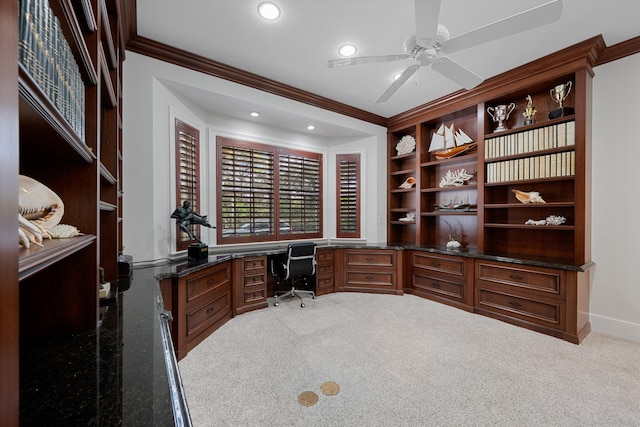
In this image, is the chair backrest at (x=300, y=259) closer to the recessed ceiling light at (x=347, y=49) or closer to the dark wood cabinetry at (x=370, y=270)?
the dark wood cabinetry at (x=370, y=270)

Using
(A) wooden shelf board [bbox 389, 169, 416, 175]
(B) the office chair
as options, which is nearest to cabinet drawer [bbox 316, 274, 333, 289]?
(B) the office chair

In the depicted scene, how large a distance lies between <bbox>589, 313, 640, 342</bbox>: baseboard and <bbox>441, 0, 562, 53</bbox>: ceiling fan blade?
3.11 meters

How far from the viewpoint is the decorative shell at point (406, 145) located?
455 cm

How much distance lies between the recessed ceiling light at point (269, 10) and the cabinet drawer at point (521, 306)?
375cm

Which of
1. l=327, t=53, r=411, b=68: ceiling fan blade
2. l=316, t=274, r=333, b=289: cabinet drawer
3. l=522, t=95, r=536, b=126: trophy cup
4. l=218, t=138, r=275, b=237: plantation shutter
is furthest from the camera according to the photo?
l=316, t=274, r=333, b=289: cabinet drawer

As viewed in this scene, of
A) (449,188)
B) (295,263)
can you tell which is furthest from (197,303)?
(449,188)

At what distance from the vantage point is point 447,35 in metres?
1.88

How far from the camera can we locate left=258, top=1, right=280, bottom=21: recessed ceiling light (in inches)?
83.7

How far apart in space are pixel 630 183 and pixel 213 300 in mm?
4525

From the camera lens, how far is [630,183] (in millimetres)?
2689

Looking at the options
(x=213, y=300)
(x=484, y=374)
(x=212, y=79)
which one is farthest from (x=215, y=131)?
(x=484, y=374)

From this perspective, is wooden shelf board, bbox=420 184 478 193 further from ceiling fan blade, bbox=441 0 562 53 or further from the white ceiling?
ceiling fan blade, bbox=441 0 562 53

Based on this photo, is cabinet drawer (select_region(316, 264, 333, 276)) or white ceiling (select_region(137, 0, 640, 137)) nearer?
white ceiling (select_region(137, 0, 640, 137))

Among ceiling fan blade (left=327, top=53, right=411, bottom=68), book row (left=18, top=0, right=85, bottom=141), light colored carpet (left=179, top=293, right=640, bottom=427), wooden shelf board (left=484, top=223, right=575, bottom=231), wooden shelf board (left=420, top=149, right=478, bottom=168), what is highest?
ceiling fan blade (left=327, top=53, right=411, bottom=68)
